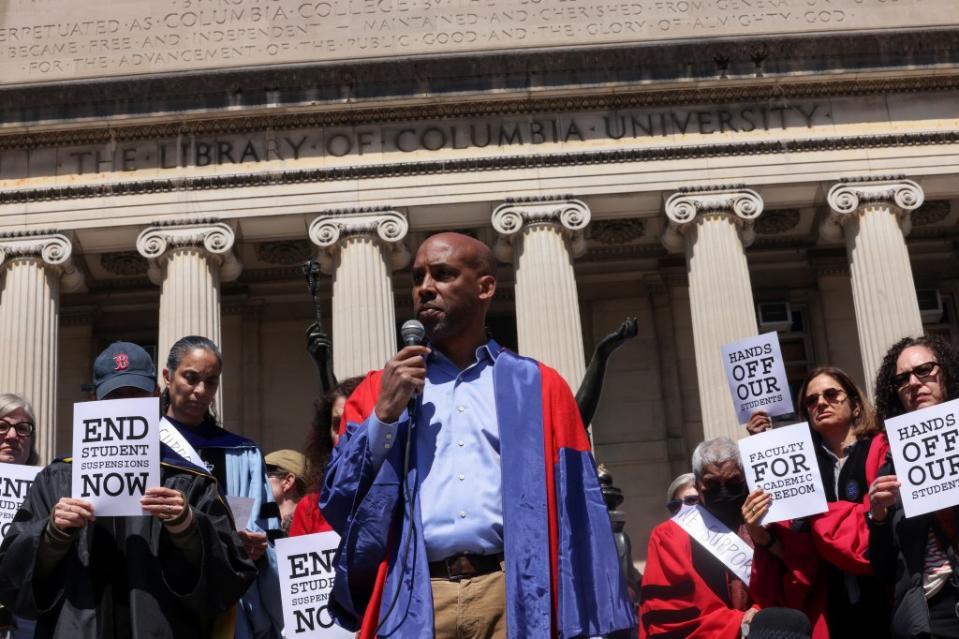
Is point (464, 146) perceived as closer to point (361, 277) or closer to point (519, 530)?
point (361, 277)

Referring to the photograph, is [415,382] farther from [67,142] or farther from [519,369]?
[67,142]

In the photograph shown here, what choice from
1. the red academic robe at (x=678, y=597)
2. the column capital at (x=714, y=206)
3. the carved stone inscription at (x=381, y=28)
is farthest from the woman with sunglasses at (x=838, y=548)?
the carved stone inscription at (x=381, y=28)

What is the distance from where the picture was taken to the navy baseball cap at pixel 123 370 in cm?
618

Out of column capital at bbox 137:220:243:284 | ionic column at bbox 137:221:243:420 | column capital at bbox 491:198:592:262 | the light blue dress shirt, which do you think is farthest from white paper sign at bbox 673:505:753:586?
column capital at bbox 137:220:243:284

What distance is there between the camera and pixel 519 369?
211 inches

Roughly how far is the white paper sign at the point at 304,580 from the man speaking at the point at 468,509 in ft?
7.83

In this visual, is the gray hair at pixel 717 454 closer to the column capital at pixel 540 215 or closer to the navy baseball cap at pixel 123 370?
the navy baseball cap at pixel 123 370

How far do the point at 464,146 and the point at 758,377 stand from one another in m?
12.7

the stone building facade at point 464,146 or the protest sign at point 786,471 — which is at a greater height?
the stone building facade at point 464,146

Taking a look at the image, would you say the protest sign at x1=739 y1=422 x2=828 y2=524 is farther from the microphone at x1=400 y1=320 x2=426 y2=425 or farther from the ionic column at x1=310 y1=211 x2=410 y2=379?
the ionic column at x1=310 y1=211 x2=410 y2=379

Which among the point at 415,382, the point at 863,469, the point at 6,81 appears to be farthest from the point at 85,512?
the point at 6,81

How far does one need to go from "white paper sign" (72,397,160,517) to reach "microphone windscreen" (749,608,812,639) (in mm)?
2929

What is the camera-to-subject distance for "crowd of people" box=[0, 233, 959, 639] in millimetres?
4918

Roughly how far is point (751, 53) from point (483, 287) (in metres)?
17.1
